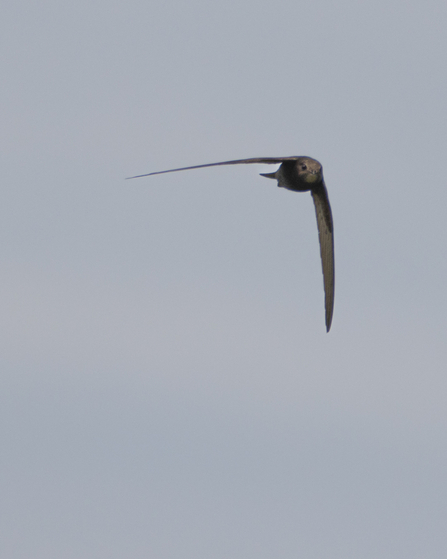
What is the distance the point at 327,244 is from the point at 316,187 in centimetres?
173

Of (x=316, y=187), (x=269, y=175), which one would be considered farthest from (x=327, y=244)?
(x=269, y=175)

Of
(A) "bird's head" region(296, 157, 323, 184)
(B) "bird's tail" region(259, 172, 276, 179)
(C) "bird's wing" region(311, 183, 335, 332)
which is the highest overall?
(B) "bird's tail" region(259, 172, 276, 179)

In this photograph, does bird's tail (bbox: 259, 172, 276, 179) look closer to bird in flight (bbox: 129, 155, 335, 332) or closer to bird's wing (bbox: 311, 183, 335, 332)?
bird in flight (bbox: 129, 155, 335, 332)

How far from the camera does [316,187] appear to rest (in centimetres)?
2203

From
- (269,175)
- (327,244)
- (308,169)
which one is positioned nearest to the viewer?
(308,169)

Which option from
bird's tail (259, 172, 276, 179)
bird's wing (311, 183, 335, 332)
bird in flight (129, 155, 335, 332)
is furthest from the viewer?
bird's wing (311, 183, 335, 332)

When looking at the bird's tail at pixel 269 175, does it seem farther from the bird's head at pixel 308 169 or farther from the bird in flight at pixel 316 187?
the bird's head at pixel 308 169

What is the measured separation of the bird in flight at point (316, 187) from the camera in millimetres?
20016

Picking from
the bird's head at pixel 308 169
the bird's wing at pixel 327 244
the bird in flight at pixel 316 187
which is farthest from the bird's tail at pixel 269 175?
the bird's head at pixel 308 169

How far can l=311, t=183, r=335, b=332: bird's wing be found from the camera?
2264 cm

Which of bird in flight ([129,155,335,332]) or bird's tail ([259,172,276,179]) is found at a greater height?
bird's tail ([259,172,276,179])

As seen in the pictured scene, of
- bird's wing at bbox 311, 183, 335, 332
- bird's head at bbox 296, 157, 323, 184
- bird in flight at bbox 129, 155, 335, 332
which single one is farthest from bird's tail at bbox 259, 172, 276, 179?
bird's head at bbox 296, 157, 323, 184

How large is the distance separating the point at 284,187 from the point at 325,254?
272 centimetres

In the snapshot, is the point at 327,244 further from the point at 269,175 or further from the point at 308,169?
the point at 308,169
